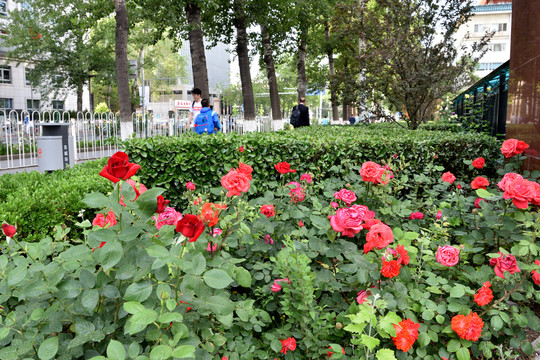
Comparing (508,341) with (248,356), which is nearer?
(248,356)

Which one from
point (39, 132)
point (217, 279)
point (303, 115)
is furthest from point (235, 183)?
point (39, 132)

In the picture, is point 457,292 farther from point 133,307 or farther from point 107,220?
point 107,220

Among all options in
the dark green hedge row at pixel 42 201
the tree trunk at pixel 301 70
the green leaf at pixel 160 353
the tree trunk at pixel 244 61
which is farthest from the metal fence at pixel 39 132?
the green leaf at pixel 160 353

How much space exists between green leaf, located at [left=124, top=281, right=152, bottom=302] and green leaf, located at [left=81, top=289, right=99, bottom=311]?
18 centimetres

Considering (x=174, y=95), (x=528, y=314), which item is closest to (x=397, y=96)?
(x=528, y=314)

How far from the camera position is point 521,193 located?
A: 8.00ft

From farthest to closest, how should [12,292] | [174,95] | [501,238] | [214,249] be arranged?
[174,95]
[501,238]
[214,249]
[12,292]

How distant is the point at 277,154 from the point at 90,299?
491 cm

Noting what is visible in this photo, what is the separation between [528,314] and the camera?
2.48 meters

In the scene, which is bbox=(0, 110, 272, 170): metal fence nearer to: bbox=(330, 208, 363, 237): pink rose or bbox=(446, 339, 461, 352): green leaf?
bbox=(330, 208, 363, 237): pink rose

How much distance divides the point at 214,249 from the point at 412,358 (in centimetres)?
121

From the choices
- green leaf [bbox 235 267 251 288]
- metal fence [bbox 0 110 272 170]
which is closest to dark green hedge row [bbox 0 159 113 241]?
green leaf [bbox 235 267 251 288]

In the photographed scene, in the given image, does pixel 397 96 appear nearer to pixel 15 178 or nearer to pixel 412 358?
Result: pixel 15 178

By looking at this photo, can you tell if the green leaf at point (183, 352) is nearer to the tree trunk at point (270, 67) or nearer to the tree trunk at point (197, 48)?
the tree trunk at point (197, 48)
